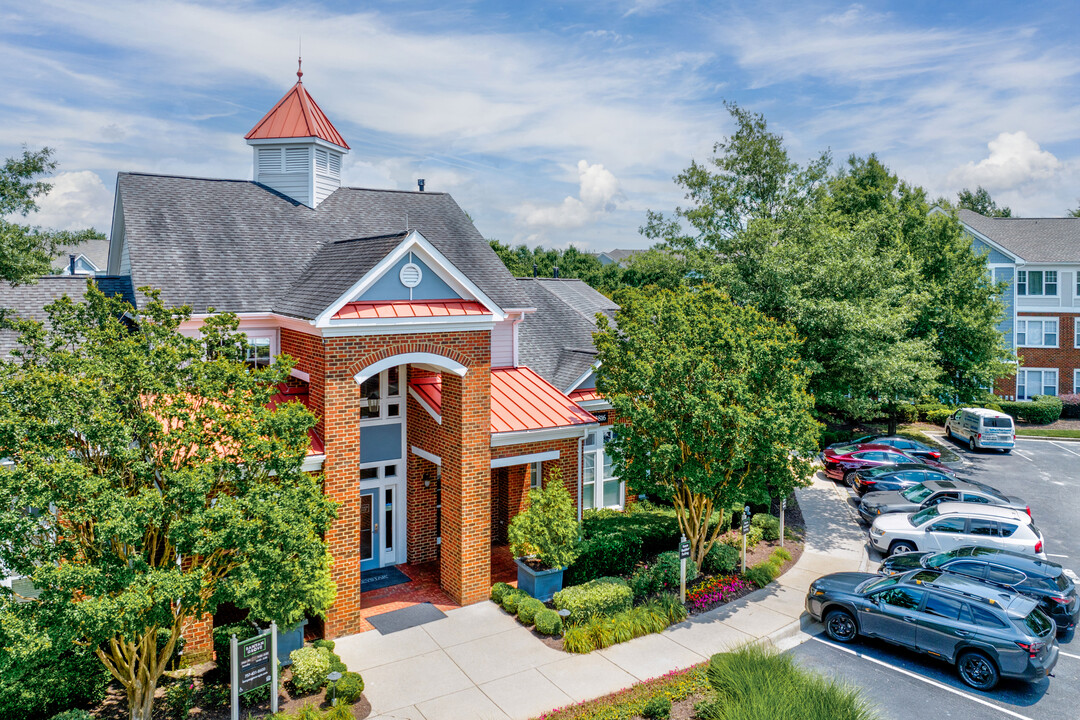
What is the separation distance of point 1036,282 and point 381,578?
4517cm

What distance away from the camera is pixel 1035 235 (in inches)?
1797

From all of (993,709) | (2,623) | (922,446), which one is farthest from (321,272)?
(922,446)

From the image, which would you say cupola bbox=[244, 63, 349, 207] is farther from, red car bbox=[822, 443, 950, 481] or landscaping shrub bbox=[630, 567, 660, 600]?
red car bbox=[822, 443, 950, 481]

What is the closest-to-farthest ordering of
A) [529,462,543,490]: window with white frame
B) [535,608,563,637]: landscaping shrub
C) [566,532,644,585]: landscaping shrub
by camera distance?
[535,608,563,637]: landscaping shrub
[566,532,644,585]: landscaping shrub
[529,462,543,490]: window with white frame

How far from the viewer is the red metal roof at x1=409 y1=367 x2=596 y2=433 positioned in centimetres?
1738

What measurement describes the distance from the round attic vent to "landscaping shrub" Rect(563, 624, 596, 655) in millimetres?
8134

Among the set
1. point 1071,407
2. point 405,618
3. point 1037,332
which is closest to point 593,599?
point 405,618

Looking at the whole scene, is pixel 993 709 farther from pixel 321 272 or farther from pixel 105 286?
pixel 105 286

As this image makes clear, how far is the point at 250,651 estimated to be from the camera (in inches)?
418

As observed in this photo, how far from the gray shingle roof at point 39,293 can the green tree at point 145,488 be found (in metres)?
5.65

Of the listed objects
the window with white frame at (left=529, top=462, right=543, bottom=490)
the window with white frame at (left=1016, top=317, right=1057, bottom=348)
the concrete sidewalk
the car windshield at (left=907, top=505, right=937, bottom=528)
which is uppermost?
the window with white frame at (left=1016, top=317, right=1057, bottom=348)

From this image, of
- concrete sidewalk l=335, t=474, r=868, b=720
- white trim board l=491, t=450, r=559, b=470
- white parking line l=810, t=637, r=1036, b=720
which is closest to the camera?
concrete sidewalk l=335, t=474, r=868, b=720

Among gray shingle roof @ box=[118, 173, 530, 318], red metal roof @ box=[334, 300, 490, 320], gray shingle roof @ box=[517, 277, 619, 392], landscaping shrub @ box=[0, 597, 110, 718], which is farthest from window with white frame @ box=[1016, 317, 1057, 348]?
landscaping shrub @ box=[0, 597, 110, 718]

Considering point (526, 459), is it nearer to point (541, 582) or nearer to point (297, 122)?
point (541, 582)
